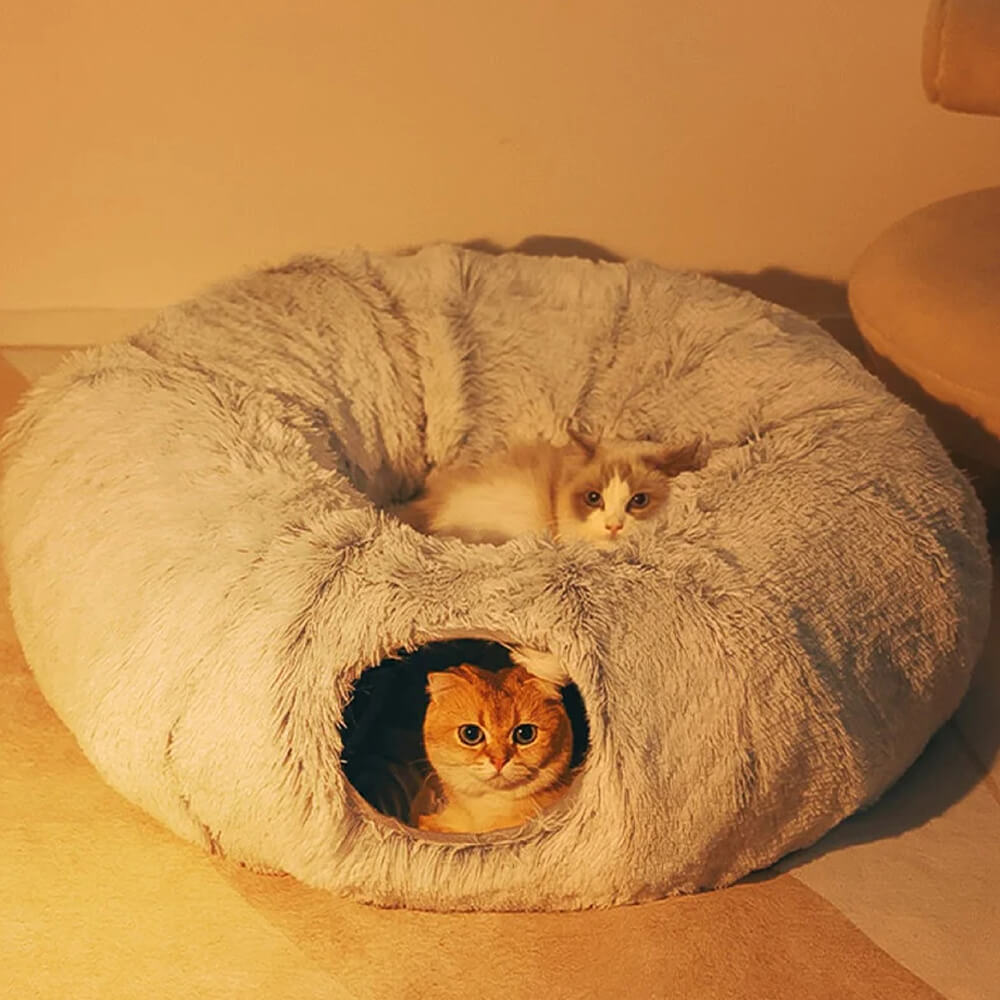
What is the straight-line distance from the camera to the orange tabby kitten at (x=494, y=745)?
1.34 m

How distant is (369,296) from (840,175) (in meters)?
1.00

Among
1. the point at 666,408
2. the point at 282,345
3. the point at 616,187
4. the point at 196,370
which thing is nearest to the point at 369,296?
the point at 282,345

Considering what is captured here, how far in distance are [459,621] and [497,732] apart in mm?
139

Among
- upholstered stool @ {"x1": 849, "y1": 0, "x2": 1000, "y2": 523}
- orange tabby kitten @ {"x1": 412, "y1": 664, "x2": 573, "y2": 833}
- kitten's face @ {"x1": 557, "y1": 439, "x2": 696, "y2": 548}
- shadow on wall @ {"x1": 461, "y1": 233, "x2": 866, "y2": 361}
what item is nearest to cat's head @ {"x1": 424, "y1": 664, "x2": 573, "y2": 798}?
orange tabby kitten @ {"x1": 412, "y1": 664, "x2": 573, "y2": 833}

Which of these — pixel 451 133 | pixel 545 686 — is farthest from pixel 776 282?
pixel 545 686

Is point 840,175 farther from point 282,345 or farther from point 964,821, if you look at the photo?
point 964,821

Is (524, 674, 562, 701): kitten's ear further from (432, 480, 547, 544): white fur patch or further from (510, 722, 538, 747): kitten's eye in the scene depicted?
(432, 480, 547, 544): white fur patch

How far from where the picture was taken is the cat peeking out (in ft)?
5.57

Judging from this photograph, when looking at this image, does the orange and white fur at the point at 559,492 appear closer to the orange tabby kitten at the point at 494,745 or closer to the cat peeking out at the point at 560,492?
the cat peeking out at the point at 560,492

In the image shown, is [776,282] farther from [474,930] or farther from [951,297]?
[474,930]

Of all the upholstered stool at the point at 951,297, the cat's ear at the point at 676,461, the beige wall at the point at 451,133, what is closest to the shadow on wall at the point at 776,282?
the beige wall at the point at 451,133

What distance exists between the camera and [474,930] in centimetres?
130

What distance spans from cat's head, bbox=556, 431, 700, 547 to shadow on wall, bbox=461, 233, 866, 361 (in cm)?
72

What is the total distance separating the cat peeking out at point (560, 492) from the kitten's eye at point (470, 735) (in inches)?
15.7
